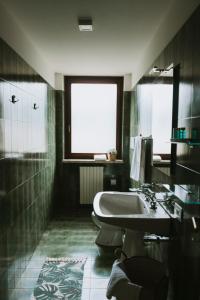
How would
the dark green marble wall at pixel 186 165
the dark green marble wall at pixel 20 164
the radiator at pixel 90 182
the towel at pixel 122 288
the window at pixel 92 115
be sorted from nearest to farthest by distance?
the dark green marble wall at pixel 186 165 < the towel at pixel 122 288 < the dark green marble wall at pixel 20 164 < the radiator at pixel 90 182 < the window at pixel 92 115

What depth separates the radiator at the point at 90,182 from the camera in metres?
4.12

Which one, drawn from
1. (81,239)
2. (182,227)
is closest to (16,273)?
(81,239)

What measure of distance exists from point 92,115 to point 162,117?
2.24 meters

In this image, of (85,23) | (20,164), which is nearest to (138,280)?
(20,164)

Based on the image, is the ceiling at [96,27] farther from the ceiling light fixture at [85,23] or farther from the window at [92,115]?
the window at [92,115]

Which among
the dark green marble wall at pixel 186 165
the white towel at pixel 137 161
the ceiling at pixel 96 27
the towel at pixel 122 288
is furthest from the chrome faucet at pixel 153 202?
the ceiling at pixel 96 27

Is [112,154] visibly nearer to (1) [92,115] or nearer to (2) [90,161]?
(2) [90,161]

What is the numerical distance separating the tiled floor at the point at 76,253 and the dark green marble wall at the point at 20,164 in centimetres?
10

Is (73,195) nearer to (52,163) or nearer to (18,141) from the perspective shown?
(52,163)

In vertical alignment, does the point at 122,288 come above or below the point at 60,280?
above

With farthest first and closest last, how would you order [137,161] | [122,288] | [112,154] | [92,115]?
[92,115]
[112,154]
[137,161]
[122,288]

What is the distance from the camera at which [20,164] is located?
2.29m

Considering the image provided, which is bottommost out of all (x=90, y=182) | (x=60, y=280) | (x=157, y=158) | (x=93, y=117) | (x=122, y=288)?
(x=60, y=280)

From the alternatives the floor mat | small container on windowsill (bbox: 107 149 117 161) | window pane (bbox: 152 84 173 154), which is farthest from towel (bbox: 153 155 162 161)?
small container on windowsill (bbox: 107 149 117 161)
